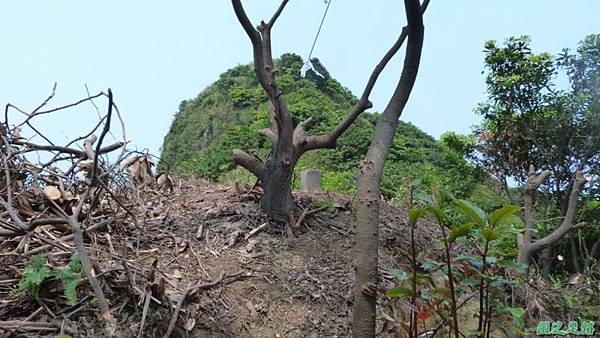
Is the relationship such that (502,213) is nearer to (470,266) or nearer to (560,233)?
(470,266)

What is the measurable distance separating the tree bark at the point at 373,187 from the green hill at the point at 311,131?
13.0 feet

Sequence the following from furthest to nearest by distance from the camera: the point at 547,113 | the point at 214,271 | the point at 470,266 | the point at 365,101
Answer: the point at 547,113 → the point at 214,271 → the point at 365,101 → the point at 470,266

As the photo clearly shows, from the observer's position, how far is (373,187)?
1.86m

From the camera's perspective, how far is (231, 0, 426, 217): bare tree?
10.2ft

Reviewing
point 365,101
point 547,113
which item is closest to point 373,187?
point 365,101

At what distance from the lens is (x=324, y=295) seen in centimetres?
293

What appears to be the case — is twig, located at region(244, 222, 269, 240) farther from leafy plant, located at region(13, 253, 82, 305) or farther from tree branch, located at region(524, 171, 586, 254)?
tree branch, located at region(524, 171, 586, 254)

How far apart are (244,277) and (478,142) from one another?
533cm

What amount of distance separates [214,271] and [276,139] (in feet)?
2.83

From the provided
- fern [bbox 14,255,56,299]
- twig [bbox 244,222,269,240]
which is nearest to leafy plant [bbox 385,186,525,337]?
fern [bbox 14,255,56,299]

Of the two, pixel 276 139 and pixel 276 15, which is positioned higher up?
pixel 276 15

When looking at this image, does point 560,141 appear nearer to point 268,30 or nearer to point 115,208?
point 268,30

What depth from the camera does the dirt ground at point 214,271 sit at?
2.29 metres

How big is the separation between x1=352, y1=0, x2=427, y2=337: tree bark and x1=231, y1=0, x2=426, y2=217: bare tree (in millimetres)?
977
